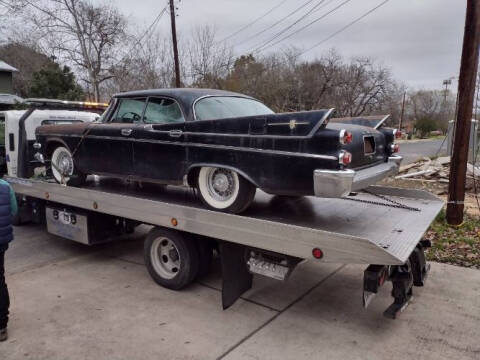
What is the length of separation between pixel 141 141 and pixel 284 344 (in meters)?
2.72

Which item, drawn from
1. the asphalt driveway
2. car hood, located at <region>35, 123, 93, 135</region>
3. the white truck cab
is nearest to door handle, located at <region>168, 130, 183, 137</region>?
car hood, located at <region>35, 123, 93, 135</region>

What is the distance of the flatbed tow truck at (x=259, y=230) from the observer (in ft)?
11.1

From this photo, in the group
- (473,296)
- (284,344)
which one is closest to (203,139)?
(284,344)

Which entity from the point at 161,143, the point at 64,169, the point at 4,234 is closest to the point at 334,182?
the point at 161,143

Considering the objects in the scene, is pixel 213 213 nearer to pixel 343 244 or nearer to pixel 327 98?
pixel 343 244

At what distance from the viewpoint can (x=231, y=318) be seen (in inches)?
159

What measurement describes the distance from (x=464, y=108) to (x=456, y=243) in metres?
2.15

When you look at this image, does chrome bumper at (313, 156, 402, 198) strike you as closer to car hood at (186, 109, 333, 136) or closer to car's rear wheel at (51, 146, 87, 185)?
car hood at (186, 109, 333, 136)

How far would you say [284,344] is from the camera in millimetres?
3566

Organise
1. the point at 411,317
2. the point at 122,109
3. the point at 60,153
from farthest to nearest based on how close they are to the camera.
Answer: the point at 60,153, the point at 122,109, the point at 411,317

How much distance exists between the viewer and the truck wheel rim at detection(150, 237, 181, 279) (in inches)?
188

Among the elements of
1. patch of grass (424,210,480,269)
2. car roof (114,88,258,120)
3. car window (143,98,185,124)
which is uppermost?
car roof (114,88,258,120)

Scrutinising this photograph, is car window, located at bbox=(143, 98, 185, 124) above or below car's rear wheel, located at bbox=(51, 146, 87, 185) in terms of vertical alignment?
above

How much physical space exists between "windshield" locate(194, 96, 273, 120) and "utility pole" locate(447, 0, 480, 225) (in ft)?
11.3
